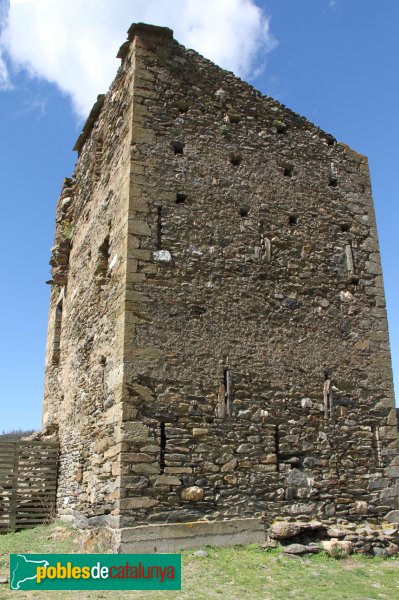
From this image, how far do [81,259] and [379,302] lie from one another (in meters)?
5.49

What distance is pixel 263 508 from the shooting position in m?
8.03

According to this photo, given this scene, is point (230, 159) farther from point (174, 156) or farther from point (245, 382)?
point (245, 382)

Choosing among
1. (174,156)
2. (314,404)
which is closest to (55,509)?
(314,404)

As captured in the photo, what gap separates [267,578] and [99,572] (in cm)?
180

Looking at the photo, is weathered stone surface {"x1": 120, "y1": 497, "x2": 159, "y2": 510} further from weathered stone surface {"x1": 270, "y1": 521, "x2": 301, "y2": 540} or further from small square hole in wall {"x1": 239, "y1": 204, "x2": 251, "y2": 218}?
small square hole in wall {"x1": 239, "y1": 204, "x2": 251, "y2": 218}

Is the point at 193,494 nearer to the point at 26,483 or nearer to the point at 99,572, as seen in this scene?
the point at 99,572

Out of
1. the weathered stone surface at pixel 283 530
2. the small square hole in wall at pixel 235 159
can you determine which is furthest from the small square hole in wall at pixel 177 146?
the weathered stone surface at pixel 283 530

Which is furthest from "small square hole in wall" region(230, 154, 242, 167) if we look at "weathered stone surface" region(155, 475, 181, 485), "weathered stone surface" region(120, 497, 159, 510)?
"weathered stone surface" region(120, 497, 159, 510)

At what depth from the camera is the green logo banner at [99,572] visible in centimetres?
625

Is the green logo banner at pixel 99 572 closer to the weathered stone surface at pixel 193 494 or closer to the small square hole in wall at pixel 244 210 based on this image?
the weathered stone surface at pixel 193 494

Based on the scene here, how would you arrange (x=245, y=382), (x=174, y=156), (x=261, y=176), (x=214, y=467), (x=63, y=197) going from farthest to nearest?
1. (x=63, y=197)
2. (x=261, y=176)
3. (x=174, y=156)
4. (x=245, y=382)
5. (x=214, y=467)

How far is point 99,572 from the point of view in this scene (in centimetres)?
645

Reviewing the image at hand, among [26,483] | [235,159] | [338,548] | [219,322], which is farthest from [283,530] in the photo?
[235,159]

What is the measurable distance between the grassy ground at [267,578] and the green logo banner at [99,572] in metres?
0.15
